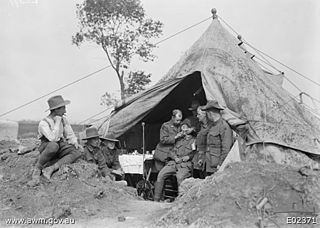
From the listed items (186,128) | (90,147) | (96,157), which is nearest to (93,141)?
(90,147)

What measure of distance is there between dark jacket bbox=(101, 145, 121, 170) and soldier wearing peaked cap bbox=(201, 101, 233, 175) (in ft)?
5.60

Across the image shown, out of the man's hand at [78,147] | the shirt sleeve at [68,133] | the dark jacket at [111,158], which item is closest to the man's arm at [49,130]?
the shirt sleeve at [68,133]

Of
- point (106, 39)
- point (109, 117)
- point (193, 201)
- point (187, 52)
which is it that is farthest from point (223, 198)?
point (106, 39)

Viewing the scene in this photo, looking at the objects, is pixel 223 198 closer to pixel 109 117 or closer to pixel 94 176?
pixel 94 176

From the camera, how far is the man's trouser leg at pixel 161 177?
6639 mm

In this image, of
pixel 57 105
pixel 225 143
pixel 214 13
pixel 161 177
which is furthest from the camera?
pixel 214 13

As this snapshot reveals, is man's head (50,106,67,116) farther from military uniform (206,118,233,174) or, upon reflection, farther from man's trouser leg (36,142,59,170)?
military uniform (206,118,233,174)

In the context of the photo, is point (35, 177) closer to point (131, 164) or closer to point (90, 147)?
point (90, 147)

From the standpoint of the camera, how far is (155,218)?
459cm

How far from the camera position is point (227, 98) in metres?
6.81

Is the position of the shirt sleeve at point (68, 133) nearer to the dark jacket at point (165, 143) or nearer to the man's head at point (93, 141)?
the man's head at point (93, 141)

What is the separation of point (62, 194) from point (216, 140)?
235 cm

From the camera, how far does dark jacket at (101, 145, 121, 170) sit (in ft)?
22.6

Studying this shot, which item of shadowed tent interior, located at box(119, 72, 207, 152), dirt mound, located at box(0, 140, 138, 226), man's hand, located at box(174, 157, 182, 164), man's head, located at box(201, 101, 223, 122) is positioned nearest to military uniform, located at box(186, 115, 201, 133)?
shadowed tent interior, located at box(119, 72, 207, 152)
